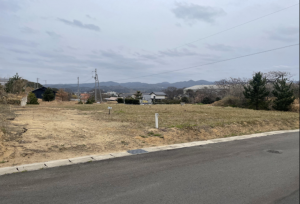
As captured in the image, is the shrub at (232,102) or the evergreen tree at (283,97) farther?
the shrub at (232,102)

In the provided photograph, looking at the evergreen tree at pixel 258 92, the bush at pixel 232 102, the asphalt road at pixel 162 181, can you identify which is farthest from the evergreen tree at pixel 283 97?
the asphalt road at pixel 162 181

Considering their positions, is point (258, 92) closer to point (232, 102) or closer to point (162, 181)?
point (232, 102)

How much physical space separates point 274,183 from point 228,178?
97cm

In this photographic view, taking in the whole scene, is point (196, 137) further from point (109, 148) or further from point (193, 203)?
point (193, 203)

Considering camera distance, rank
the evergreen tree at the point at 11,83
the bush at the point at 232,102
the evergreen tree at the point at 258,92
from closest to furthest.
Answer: the evergreen tree at the point at 11,83 → the evergreen tree at the point at 258,92 → the bush at the point at 232,102

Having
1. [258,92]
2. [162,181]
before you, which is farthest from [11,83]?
[258,92]

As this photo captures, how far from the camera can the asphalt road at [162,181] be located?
3619mm

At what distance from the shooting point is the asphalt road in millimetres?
3619

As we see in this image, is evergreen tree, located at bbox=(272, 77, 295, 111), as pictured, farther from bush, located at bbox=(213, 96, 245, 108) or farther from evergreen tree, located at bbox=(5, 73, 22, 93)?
evergreen tree, located at bbox=(5, 73, 22, 93)

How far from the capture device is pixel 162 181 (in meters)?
4.38

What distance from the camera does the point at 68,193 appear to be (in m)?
3.64

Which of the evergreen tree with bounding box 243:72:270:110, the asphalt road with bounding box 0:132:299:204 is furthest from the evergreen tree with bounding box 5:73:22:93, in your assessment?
the evergreen tree with bounding box 243:72:270:110

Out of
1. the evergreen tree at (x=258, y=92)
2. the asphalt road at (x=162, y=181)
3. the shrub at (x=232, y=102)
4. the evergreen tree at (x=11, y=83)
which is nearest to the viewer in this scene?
the asphalt road at (x=162, y=181)

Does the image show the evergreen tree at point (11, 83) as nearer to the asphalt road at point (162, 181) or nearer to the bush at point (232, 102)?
the asphalt road at point (162, 181)
